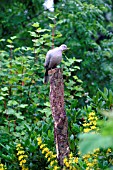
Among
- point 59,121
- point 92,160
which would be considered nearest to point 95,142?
point 92,160

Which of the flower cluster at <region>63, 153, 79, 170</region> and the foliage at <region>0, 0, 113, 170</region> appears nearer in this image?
the flower cluster at <region>63, 153, 79, 170</region>

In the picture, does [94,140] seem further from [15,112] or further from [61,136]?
[15,112]

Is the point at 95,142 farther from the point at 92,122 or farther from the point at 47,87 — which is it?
the point at 47,87

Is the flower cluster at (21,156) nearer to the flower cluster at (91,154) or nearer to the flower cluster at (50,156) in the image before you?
the flower cluster at (50,156)

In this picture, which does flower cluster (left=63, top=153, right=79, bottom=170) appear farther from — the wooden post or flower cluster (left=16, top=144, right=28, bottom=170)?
flower cluster (left=16, top=144, right=28, bottom=170)

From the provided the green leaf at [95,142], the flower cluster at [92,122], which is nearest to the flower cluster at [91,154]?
the flower cluster at [92,122]

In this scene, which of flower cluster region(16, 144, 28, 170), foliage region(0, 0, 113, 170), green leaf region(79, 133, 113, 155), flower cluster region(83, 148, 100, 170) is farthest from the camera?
flower cluster region(16, 144, 28, 170)

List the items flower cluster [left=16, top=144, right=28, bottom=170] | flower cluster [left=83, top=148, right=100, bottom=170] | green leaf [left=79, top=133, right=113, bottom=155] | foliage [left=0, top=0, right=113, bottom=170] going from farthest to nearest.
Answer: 1. flower cluster [left=16, top=144, right=28, bottom=170]
2. foliage [left=0, top=0, right=113, bottom=170]
3. flower cluster [left=83, top=148, right=100, bottom=170]
4. green leaf [left=79, top=133, right=113, bottom=155]

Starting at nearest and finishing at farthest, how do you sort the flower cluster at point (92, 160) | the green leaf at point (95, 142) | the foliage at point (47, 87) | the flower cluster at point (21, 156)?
the green leaf at point (95, 142) → the flower cluster at point (92, 160) → the foliage at point (47, 87) → the flower cluster at point (21, 156)

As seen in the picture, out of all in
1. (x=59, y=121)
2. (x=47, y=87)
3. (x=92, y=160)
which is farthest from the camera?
(x=47, y=87)

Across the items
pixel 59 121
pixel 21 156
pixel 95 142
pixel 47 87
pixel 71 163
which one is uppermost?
pixel 47 87

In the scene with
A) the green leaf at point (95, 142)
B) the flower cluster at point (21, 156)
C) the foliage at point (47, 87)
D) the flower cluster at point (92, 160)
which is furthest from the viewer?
the flower cluster at point (21, 156)

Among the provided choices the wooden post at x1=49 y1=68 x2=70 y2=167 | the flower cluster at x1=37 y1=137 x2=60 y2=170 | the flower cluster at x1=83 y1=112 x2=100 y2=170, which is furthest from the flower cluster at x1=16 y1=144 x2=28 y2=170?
the flower cluster at x1=83 y1=112 x2=100 y2=170

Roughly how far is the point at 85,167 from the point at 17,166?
737 mm
